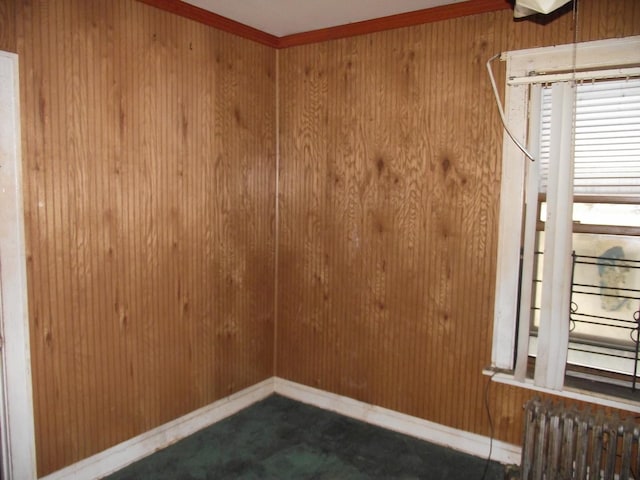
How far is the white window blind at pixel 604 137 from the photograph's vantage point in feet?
7.59

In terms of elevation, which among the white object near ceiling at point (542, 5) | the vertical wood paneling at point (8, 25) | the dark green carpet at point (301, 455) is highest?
the white object near ceiling at point (542, 5)

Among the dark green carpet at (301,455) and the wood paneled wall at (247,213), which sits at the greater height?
the wood paneled wall at (247,213)

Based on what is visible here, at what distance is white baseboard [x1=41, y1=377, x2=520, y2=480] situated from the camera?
247 centimetres

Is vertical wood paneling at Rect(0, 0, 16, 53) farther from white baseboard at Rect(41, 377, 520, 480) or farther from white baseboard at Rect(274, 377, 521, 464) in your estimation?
white baseboard at Rect(274, 377, 521, 464)

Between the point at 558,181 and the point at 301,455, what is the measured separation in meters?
2.08

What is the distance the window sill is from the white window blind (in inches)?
41.6

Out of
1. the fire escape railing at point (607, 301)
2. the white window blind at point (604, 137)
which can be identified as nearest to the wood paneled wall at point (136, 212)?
the white window blind at point (604, 137)

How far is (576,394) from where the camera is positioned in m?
2.43

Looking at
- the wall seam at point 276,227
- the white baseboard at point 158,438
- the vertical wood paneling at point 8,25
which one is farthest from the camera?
the wall seam at point 276,227

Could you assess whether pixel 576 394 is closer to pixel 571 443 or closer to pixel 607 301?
pixel 571 443

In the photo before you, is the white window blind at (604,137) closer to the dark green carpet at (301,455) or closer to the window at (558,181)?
the window at (558,181)

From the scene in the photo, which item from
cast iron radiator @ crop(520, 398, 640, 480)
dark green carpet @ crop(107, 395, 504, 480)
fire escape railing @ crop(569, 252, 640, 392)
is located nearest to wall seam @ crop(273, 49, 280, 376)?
dark green carpet @ crop(107, 395, 504, 480)

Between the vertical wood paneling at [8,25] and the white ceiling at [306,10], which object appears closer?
the vertical wood paneling at [8,25]

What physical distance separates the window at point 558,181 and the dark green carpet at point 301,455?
68 cm
